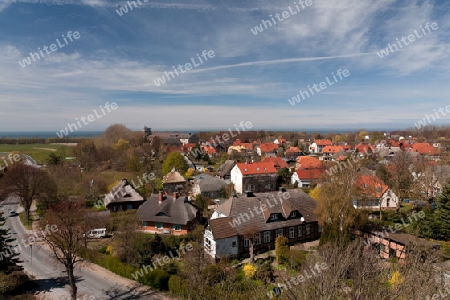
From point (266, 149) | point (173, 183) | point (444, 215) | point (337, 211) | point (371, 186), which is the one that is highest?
point (266, 149)

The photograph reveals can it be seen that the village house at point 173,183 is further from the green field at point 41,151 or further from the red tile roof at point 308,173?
the green field at point 41,151

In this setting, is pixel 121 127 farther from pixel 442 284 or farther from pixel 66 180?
pixel 442 284

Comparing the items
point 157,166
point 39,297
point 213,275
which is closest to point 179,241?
point 213,275

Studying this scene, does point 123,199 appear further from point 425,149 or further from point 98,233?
point 425,149

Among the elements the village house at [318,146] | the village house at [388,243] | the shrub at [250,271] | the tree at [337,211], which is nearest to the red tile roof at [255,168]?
the tree at [337,211]

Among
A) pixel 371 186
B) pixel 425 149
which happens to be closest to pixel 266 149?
pixel 425 149

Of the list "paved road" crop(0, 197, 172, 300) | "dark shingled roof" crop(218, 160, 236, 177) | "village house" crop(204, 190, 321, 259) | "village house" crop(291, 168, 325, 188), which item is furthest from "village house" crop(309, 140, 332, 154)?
"paved road" crop(0, 197, 172, 300)

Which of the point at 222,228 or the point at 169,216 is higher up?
the point at 222,228
